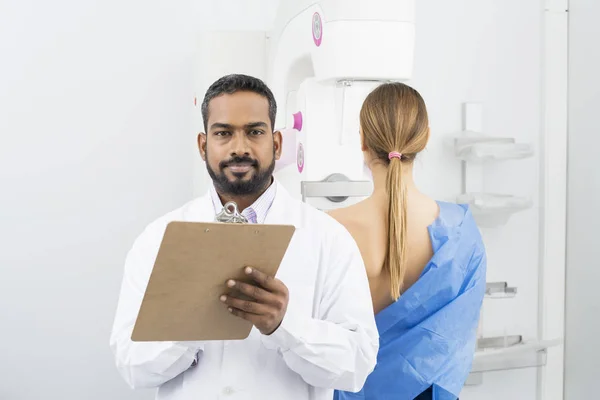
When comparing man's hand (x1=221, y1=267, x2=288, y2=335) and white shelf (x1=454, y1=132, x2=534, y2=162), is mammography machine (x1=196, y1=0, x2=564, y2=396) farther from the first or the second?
white shelf (x1=454, y1=132, x2=534, y2=162)

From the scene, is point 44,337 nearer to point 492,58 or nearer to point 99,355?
point 99,355

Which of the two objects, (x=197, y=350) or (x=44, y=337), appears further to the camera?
(x=44, y=337)

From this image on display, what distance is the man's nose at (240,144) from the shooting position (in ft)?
3.62

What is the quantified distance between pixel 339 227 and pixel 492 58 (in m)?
→ 1.56

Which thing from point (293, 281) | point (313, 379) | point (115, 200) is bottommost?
point (313, 379)

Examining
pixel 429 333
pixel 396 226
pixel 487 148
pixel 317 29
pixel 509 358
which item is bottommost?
pixel 509 358

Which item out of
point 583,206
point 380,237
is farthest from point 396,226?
point 583,206

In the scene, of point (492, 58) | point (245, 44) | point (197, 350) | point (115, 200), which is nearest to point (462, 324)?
point (197, 350)

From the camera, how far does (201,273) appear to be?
93cm

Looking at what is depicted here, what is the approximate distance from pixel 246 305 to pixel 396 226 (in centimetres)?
61

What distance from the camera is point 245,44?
1.93 metres

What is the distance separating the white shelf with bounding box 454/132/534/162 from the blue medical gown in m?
0.84

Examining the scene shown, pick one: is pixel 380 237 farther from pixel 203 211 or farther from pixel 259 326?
pixel 259 326

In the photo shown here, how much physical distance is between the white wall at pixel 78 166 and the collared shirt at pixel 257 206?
3.27ft
